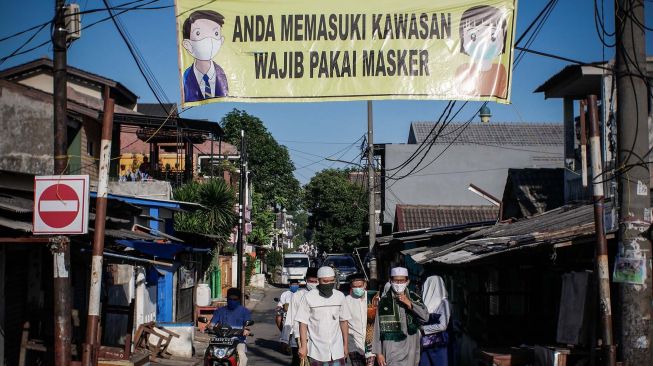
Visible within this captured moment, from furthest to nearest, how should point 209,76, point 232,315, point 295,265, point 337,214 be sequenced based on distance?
point 337,214 < point 295,265 < point 232,315 < point 209,76

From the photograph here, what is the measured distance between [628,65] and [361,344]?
219 inches

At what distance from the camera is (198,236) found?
23.8m

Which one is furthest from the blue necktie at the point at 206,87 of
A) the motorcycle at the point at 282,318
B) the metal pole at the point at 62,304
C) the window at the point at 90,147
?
the window at the point at 90,147

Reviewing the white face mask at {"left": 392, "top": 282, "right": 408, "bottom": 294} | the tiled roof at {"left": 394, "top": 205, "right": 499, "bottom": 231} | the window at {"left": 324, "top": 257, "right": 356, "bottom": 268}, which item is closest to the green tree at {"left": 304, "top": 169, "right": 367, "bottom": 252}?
the window at {"left": 324, "top": 257, "right": 356, "bottom": 268}

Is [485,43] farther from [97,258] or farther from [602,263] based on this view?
[97,258]

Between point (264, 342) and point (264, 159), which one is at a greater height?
point (264, 159)

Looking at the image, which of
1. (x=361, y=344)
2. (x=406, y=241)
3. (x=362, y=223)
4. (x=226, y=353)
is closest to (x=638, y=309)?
(x=361, y=344)

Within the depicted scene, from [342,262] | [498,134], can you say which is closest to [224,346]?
[342,262]

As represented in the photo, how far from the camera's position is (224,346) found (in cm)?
1184

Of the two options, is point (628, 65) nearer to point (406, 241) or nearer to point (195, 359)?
point (195, 359)

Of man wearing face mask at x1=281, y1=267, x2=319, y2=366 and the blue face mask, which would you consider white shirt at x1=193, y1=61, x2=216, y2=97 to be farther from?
man wearing face mask at x1=281, y1=267, x2=319, y2=366

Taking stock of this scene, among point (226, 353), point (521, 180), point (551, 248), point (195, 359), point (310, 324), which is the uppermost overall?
point (521, 180)

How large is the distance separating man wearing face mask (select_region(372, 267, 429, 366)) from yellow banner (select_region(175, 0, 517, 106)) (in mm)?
2465

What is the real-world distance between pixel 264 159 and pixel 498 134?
2135 centimetres
